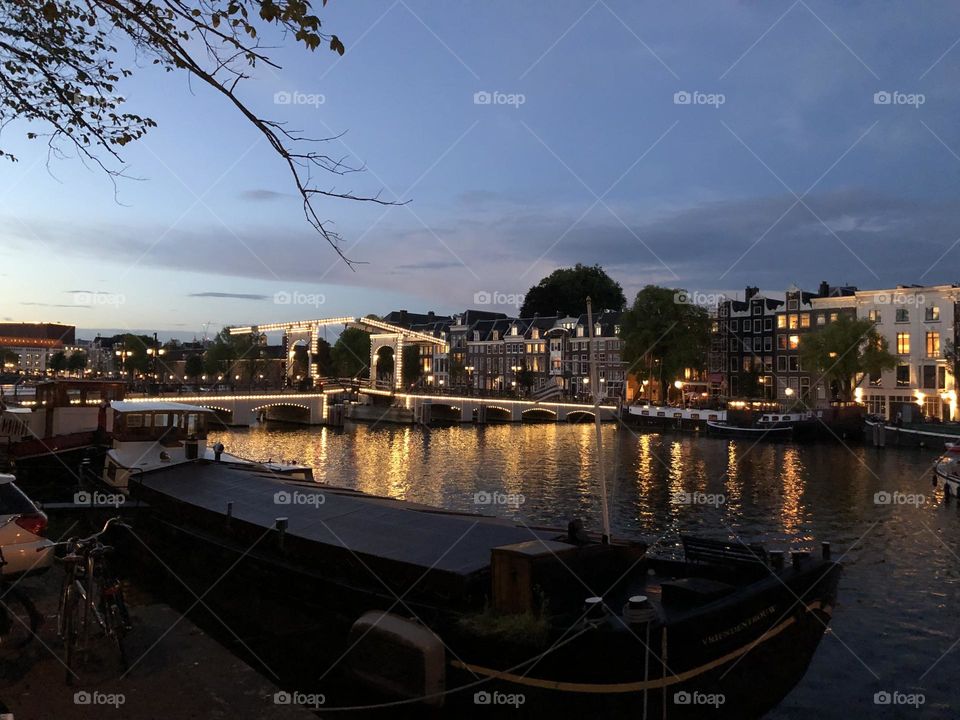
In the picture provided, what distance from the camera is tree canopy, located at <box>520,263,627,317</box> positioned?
124 meters

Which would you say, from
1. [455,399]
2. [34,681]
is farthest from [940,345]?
[34,681]

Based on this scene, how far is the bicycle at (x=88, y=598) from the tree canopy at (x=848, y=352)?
232 feet

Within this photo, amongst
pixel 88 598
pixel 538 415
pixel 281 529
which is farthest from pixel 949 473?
pixel 538 415

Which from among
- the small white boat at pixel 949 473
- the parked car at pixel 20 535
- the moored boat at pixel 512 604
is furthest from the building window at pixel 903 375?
the parked car at pixel 20 535

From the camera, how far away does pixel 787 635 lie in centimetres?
1244

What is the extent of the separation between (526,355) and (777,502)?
79532 millimetres

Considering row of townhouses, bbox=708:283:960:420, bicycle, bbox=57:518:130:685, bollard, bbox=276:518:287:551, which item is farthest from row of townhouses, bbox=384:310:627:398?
bicycle, bbox=57:518:130:685

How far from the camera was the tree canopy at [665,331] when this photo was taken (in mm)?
86250

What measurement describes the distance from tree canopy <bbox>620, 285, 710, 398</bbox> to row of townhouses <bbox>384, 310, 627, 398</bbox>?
5521 millimetres

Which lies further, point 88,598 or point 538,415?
point 538,415

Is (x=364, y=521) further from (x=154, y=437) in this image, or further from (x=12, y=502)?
(x=154, y=437)

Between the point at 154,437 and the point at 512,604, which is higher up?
the point at 154,437

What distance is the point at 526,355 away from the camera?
112m

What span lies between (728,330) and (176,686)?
91.7m
